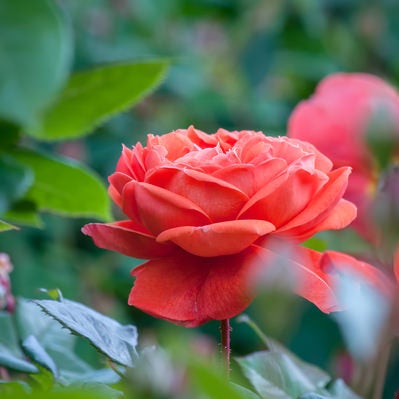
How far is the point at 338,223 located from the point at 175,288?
0.09 metres

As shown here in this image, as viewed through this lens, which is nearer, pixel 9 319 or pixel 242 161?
pixel 242 161

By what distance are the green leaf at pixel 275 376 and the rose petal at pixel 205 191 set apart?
0.32ft

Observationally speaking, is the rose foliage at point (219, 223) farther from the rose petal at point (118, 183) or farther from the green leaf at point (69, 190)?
the green leaf at point (69, 190)

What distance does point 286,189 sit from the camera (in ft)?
1.18

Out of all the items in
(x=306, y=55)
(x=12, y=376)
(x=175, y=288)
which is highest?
(x=306, y=55)

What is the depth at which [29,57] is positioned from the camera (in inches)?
24.5

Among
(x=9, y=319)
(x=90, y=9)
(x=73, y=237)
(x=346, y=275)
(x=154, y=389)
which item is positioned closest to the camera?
(x=154, y=389)

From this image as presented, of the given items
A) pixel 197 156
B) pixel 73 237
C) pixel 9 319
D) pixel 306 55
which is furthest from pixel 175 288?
pixel 306 55

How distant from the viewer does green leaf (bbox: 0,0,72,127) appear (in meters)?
0.61

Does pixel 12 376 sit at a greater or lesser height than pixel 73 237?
greater

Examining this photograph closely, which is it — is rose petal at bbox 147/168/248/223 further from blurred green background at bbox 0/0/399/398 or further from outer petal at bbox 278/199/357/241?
blurred green background at bbox 0/0/399/398

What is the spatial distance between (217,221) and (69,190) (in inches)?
9.9

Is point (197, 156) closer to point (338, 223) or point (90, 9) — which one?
point (338, 223)

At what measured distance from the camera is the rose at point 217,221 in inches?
13.9
